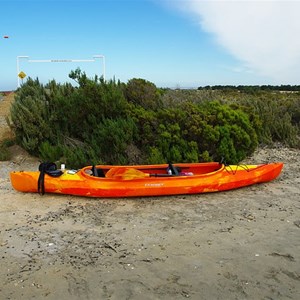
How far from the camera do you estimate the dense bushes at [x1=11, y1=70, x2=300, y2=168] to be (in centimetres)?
857

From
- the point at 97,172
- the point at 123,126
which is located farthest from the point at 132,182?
the point at 123,126

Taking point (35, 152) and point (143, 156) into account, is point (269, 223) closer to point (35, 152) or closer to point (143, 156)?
point (143, 156)

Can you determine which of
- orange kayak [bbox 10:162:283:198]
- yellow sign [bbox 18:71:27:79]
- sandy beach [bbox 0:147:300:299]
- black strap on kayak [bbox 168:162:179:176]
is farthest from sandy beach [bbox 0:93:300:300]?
yellow sign [bbox 18:71:27:79]

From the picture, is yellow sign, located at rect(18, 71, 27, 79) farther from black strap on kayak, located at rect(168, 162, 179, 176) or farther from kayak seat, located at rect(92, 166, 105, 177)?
black strap on kayak, located at rect(168, 162, 179, 176)

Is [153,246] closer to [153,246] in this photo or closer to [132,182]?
[153,246]

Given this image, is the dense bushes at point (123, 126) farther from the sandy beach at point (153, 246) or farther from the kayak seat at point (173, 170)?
the sandy beach at point (153, 246)

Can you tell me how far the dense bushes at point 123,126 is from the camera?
28.1 feet

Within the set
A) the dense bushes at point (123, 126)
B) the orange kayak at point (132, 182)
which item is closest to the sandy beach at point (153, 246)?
the orange kayak at point (132, 182)

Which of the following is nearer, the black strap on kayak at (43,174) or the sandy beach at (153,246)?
the sandy beach at (153,246)

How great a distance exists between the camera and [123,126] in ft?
28.1

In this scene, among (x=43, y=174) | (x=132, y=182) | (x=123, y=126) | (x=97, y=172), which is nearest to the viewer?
(x=132, y=182)

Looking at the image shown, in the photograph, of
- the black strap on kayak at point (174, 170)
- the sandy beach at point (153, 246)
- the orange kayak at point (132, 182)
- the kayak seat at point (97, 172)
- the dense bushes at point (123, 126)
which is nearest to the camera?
the sandy beach at point (153, 246)

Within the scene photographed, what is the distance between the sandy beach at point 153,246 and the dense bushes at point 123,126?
77.3 inches

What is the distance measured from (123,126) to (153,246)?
4250mm
